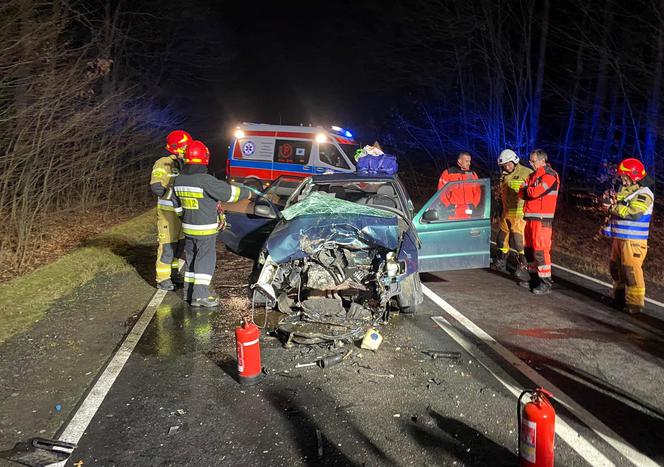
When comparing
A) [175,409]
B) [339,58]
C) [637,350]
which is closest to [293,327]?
[175,409]

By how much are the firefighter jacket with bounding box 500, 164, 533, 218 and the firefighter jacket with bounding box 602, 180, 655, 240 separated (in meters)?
1.85

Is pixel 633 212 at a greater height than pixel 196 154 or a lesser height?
lesser

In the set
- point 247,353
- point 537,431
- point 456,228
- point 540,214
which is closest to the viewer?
point 537,431

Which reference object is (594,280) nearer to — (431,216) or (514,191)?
(514,191)

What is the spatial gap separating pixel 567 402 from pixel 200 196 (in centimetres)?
422

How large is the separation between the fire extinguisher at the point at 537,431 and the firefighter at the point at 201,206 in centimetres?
406

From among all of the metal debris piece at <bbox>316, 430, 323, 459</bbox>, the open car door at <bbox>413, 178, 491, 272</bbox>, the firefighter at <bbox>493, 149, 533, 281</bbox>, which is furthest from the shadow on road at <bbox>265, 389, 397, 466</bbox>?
the firefighter at <bbox>493, 149, 533, 281</bbox>

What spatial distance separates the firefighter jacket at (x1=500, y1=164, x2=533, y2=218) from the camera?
7.59m

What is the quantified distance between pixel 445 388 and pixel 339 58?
138ft

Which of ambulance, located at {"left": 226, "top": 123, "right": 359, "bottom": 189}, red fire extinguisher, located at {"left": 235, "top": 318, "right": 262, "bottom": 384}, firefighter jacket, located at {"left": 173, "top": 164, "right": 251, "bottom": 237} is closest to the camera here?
red fire extinguisher, located at {"left": 235, "top": 318, "right": 262, "bottom": 384}

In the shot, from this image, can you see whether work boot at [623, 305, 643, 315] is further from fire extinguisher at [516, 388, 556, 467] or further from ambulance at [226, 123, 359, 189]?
ambulance at [226, 123, 359, 189]

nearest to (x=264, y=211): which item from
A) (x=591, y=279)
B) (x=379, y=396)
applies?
(x=379, y=396)

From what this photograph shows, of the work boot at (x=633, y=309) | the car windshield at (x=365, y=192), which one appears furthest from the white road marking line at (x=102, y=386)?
the work boot at (x=633, y=309)

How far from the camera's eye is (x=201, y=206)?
5863mm
